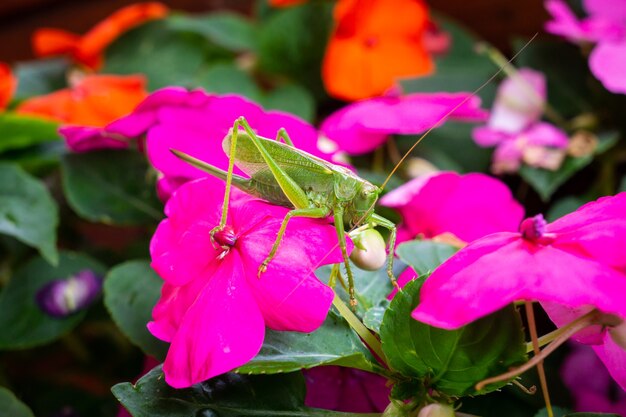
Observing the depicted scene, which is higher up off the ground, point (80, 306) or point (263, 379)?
point (263, 379)

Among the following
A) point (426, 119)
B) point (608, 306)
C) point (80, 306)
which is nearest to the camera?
point (608, 306)

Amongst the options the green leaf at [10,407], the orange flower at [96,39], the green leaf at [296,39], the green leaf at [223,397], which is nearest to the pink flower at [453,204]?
the green leaf at [223,397]

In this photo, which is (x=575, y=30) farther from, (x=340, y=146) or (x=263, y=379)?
(x=263, y=379)

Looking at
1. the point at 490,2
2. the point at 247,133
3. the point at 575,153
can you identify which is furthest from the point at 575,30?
the point at 247,133

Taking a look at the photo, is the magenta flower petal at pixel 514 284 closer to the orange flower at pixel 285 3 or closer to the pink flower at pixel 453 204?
the pink flower at pixel 453 204

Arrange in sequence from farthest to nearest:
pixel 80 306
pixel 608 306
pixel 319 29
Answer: pixel 319 29 < pixel 80 306 < pixel 608 306

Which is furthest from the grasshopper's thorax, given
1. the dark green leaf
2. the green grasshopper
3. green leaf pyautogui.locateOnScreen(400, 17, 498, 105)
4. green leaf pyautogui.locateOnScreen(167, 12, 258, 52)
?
the dark green leaf

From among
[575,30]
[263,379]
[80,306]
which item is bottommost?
[80,306]
